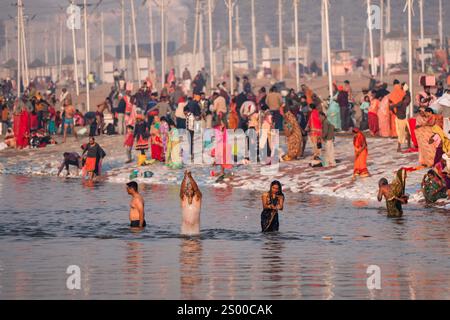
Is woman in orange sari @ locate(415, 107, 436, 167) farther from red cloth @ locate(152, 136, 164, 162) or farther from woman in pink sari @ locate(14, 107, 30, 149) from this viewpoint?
woman in pink sari @ locate(14, 107, 30, 149)

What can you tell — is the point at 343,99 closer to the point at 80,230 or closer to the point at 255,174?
the point at 255,174

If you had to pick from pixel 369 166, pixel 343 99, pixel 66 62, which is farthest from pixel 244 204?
pixel 66 62

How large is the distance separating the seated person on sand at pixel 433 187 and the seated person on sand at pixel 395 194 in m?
1.76

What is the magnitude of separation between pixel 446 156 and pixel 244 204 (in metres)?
4.57

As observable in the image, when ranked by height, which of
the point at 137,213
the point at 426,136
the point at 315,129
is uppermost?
the point at 315,129

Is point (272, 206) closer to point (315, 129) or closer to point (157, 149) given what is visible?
point (315, 129)

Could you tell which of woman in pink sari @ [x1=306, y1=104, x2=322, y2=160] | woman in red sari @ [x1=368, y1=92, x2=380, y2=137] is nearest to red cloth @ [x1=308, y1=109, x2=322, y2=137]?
woman in pink sari @ [x1=306, y1=104, x2=322, y2=160]

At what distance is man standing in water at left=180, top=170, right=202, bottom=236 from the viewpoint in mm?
24531

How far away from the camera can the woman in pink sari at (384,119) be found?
39.6 metres

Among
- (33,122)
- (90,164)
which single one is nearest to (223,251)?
(90,164)

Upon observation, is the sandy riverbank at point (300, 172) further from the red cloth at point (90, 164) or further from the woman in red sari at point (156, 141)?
the red cloth at point (90, 164)

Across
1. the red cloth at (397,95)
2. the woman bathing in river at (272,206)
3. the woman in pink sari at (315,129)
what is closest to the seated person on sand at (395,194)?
the woman bathing in river at (272,206)

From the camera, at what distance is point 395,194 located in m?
27.1

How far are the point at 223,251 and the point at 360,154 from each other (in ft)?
35.1
